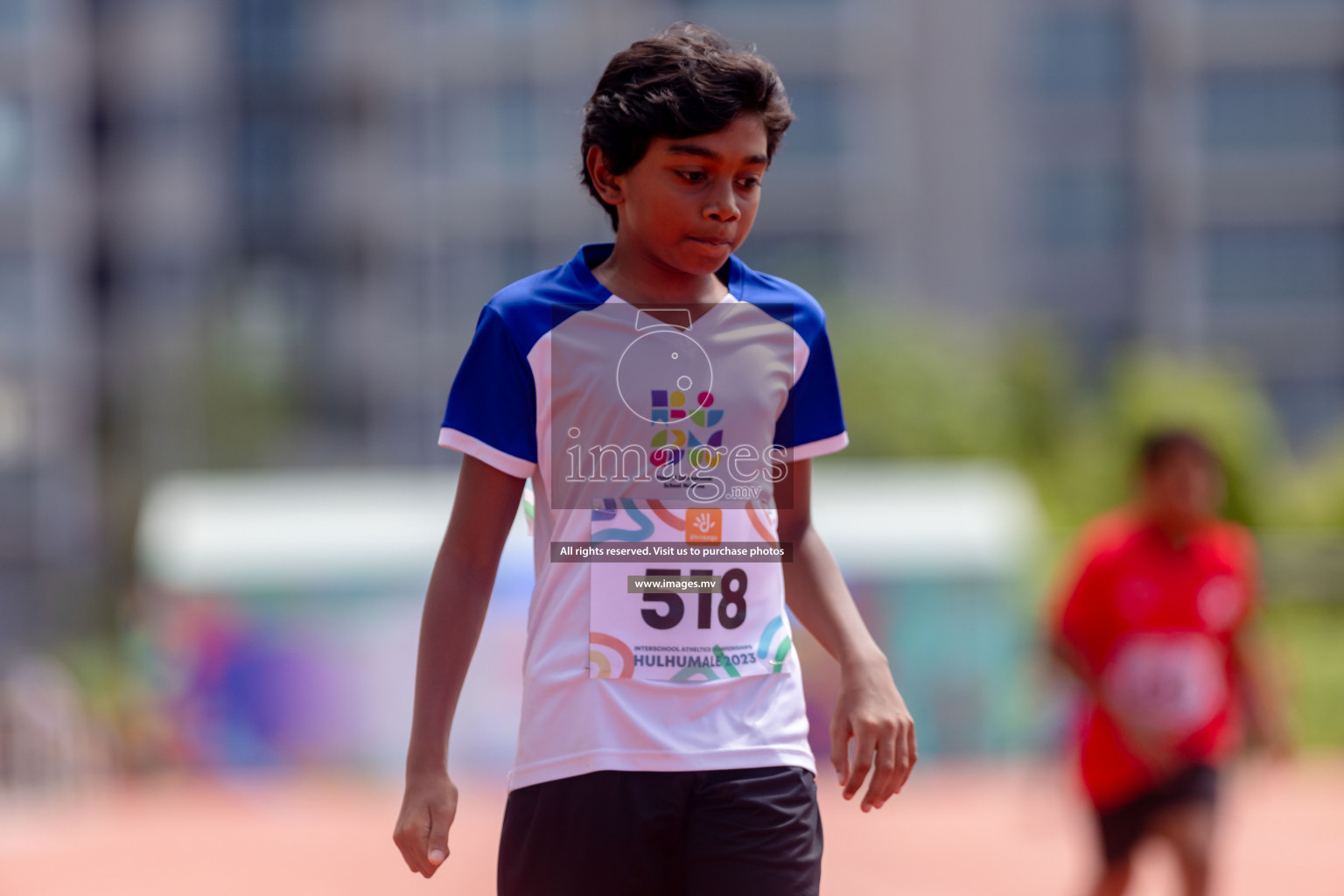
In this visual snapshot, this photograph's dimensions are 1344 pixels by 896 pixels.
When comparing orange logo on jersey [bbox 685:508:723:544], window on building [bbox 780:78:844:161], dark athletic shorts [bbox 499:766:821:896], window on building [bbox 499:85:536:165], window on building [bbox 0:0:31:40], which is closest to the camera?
dark athletic shorts [bbox 499:766:821:896]

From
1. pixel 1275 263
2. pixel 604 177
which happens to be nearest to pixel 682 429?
pixel 604 177

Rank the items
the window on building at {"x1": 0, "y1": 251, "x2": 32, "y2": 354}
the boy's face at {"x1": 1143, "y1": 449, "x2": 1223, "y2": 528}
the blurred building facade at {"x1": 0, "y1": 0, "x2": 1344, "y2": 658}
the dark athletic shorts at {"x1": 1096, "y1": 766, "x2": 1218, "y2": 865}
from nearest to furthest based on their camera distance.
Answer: the dark athletic shorts at {"x1": 1096, "y1": 766, "x2": 1218, "y2": 865}, the boy's face at {"x1": 1143, "y1": 449, "x2": 1223, "y2": 528}, the blurred building facade at {"x1": 0, "y1": 0, "x2": 1344, "y2": 658}, the window on building at {"x1": 0, "y1": 251, "x2": 32, "y2": 354}

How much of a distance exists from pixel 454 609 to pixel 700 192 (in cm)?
66

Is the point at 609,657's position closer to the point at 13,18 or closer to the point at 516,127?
the point at 516,127

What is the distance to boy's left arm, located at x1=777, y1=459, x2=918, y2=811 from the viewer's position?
7.27 feet

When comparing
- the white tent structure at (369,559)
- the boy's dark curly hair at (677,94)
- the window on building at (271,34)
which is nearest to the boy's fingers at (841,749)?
the boy's dark curly hair at (677,94)

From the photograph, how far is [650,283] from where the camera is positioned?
7.81ft

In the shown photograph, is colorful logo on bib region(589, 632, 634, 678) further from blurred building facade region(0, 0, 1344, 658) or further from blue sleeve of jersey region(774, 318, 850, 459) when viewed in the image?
blurred building facade region(0, 0, 1344, 658)

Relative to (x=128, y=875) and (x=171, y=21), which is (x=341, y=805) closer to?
(x=128, y=875)

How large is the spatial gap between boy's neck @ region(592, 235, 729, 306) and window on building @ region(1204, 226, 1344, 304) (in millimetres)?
33713

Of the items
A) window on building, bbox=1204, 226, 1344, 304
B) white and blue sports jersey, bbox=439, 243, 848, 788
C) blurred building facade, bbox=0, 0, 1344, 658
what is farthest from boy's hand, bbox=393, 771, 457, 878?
window on building, bbox=1204, 226, 1344, 304

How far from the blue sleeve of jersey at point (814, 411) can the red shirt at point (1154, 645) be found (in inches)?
117

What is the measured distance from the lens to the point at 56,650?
24.6 m

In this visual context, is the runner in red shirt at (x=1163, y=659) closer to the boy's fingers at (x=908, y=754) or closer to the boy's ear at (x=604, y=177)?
the boy's fingers at (x=908, y=754)
